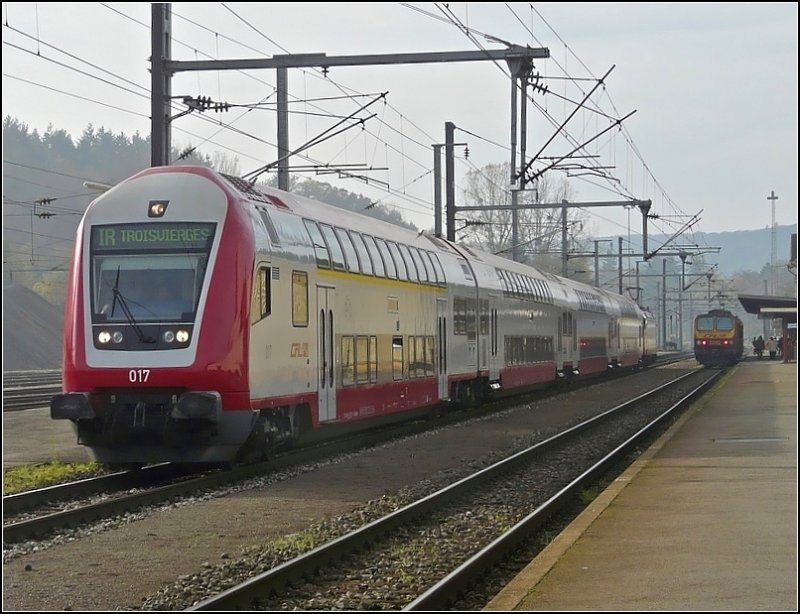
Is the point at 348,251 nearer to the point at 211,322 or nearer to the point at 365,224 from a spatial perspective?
the point at 365,224

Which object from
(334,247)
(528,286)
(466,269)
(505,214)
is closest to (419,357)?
(334,247)

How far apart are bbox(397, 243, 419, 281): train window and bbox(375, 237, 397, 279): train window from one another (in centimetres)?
84

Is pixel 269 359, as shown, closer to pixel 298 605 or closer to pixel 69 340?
pixel 69 340

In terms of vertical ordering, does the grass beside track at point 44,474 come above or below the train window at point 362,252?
below

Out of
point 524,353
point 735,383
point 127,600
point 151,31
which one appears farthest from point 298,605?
point 735,383

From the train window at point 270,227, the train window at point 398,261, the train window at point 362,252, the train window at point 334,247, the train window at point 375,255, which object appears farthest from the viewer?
the train window at point 398,261

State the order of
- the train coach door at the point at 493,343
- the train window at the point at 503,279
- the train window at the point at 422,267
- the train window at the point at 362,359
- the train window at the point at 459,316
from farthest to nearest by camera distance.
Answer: the train window at the point at 503,279 < the train coach door at the point at 493,343 < the train window at the point at 459,316 < the train window at the point at 422,267 < the train window at the point at 362,359

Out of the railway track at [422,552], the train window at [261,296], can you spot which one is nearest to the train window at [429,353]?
the railway track at [422,552]

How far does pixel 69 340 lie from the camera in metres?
15.5

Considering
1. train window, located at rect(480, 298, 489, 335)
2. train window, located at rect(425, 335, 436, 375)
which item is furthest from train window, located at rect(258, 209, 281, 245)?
train window, located at rect(480, 298, 489, 335)

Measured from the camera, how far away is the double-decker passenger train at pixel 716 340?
68875 millimetres

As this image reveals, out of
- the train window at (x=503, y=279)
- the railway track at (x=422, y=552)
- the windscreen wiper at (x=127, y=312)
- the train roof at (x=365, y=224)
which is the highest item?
the train roof at (x=365, y=224)

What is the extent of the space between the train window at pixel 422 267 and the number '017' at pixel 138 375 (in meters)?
9.52

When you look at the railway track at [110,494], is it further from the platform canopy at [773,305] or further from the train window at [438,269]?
the platform canopy at [773,305]
